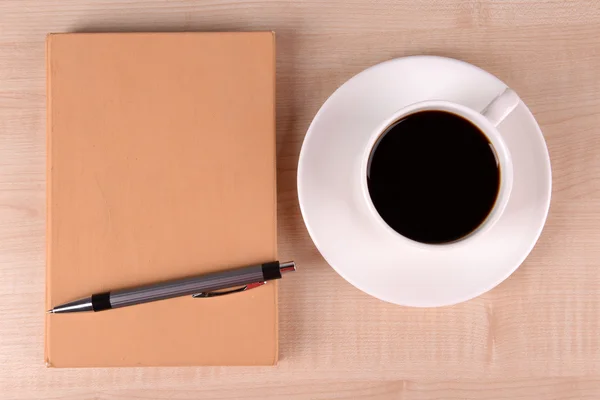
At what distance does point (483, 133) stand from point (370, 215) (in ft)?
0.40

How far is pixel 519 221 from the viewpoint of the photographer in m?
0.52

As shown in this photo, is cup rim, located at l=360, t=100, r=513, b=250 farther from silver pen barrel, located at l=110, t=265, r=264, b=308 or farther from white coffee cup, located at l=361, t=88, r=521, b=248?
silver pen barrel, located at l=110, t=265, r=264, b=308

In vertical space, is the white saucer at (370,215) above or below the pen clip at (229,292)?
above

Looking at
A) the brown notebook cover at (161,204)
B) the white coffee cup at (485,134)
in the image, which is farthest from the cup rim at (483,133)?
the brown notebook cover at (161,204)

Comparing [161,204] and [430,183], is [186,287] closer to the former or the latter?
[161,204]

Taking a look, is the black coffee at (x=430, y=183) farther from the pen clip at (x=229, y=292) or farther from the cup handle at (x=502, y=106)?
the pen clip at (x=229, y=292)

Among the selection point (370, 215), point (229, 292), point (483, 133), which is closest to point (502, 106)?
point (483, 133)

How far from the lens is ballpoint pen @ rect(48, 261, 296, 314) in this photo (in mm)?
530

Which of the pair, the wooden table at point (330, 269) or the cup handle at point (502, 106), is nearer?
the cup handle at point (502, 106)

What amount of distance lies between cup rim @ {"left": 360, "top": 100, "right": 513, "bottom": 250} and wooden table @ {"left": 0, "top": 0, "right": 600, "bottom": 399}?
0.12m

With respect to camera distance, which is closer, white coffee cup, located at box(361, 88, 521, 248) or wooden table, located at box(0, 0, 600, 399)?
white coffee cup, located at box(361, 88, 521, 248)

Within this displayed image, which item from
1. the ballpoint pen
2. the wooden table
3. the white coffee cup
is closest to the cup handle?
the white coffee cup

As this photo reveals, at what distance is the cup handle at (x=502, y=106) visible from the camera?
465mm

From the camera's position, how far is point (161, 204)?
544mm
